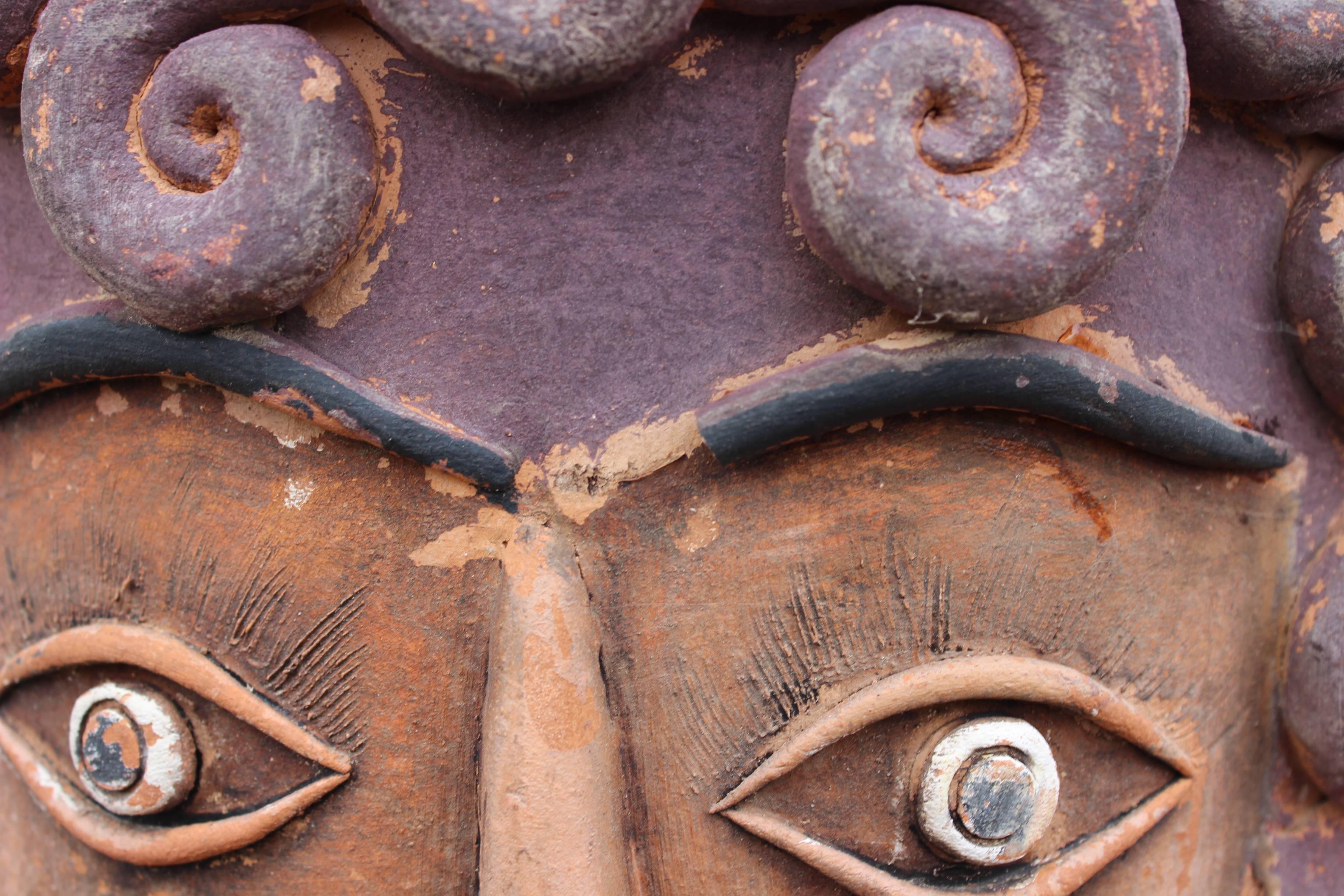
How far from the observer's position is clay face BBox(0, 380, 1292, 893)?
840 millimetres

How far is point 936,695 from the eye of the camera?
2.72 ft

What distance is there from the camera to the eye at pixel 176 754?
87 cm

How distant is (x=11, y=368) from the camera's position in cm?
94

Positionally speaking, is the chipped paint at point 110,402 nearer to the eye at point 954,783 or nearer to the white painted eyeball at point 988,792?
the eye at point 954,783

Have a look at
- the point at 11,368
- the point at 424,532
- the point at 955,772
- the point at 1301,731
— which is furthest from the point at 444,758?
the point at 1301,731

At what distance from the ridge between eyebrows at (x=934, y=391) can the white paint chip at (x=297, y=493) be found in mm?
358

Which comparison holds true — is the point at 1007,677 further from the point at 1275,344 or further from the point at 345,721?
the point at 345,721

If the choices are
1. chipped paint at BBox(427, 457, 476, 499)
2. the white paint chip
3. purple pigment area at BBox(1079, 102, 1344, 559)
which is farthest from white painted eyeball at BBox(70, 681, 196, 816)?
purple pigment area at BBox(1079, 102, 1344, 559)

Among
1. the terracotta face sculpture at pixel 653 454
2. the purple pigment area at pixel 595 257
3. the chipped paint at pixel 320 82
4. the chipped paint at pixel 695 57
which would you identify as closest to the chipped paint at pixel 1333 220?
the terracotta face sculpture at pixel 653 454

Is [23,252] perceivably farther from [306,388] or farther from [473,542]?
[473,542]

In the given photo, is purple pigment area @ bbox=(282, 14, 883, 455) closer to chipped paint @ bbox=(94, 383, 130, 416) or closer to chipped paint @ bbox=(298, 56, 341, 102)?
chipped paint @ bbox=(298, 56, 341, 102)

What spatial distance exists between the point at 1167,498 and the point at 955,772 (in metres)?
0.33

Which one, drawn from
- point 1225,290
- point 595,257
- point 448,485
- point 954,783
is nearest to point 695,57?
point 595,257

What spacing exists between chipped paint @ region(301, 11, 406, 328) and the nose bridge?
0.85 ft
